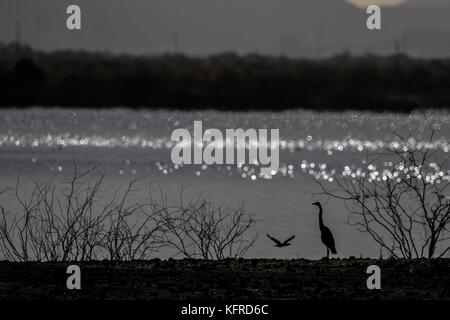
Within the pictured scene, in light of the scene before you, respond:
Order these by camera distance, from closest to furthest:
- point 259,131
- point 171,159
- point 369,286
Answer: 1. point 369,286
2. point 171,159
3. point 259,131

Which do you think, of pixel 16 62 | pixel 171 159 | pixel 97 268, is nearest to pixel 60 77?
pixel 16 62

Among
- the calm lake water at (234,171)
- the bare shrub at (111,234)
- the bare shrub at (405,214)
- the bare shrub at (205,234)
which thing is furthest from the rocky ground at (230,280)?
the calm lake water at (234,171)

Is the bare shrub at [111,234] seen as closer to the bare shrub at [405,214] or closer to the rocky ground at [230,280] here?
the rocky ground at [230,280]

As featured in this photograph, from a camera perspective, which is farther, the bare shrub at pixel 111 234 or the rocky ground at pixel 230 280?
the bare shrub at pixel 111 234

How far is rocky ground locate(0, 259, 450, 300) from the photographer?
34.8 feet

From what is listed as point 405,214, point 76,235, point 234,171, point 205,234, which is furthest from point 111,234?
point 234,171

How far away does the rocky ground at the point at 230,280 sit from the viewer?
10602mm

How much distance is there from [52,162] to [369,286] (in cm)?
4523

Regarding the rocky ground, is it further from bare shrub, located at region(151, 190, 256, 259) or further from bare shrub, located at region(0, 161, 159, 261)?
bare shrub, located at region(151, 190, 256, 259)

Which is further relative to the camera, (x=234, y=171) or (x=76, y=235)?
(x=234, y=171)

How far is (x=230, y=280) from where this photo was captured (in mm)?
11453

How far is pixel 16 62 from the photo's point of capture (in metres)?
130

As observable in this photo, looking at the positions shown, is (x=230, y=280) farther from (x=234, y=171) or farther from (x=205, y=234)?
(x=234, y=171)
